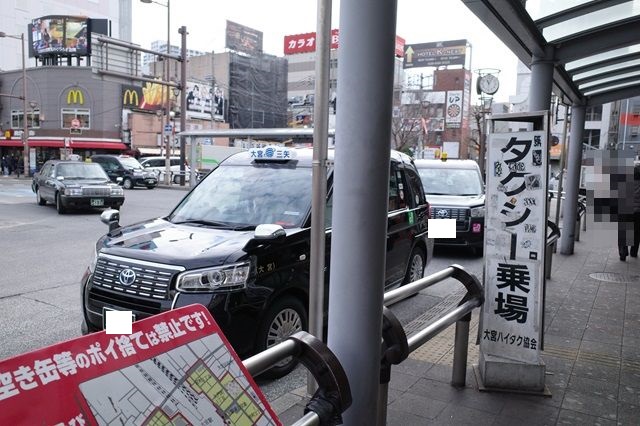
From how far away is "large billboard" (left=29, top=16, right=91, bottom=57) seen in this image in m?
47.5

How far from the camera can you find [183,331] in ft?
5.31

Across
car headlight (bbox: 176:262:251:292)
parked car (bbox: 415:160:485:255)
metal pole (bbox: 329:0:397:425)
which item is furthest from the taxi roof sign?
parked car (bbox: 415:160:485:255)

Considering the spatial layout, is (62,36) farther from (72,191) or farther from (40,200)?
(72,191)

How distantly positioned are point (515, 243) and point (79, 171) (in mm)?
16212

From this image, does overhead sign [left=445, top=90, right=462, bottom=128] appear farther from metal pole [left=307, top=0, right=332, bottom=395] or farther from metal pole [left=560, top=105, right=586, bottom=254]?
metal pole [left=307, top=0, right=332, bottom=395]

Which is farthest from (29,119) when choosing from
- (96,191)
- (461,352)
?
(461,352)

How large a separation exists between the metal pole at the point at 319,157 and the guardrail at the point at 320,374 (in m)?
1.25

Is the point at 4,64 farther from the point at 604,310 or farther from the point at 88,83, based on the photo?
the point at 604,310

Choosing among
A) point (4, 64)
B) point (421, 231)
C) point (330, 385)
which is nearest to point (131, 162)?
point (421, 231)

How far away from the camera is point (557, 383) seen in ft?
13.5

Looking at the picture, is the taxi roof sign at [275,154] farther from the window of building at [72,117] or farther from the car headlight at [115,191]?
the window of building at [72,117]

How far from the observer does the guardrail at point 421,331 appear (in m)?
2.63

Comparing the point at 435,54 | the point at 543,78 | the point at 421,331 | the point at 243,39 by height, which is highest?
the point at 243,39

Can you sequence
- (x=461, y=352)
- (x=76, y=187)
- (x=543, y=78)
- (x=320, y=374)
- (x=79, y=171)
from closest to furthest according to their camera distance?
1. (x=320, y=374)
2. (x=461, y=352)
3. (x=543, y=78)
4. (x=76, y=187)
5. (x=79, y=171)
